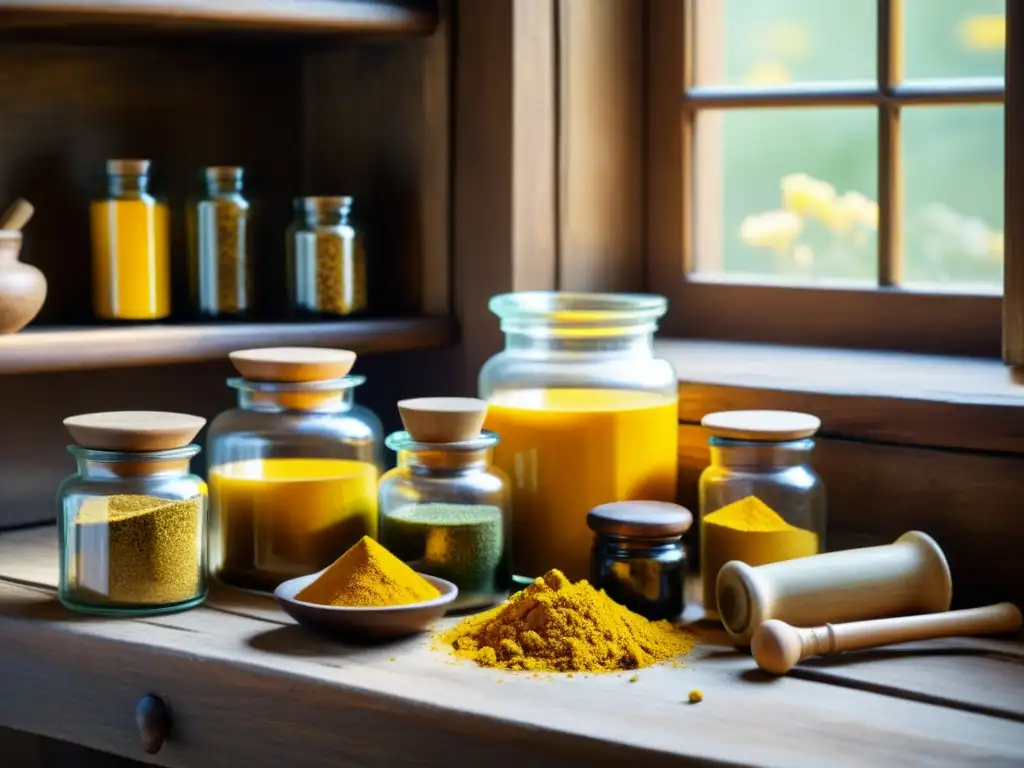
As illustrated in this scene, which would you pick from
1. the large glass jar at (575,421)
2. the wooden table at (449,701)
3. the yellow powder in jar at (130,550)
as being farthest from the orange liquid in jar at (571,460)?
the yellow powder in jar at (130,550)

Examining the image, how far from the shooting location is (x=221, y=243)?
1646 mm

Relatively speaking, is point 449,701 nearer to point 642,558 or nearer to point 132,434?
point 642,558

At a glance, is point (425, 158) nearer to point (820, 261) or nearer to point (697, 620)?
point (820, 261)

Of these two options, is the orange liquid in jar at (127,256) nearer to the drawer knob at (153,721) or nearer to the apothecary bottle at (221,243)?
the apothecary bottle at (221,243)

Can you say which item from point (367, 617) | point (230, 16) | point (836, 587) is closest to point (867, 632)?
point (836, 587)

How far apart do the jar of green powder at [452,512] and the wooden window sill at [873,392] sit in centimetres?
29

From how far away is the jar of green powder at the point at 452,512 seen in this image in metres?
1.32

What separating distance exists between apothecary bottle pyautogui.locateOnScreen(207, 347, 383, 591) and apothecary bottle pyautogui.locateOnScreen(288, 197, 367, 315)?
0.77 ft

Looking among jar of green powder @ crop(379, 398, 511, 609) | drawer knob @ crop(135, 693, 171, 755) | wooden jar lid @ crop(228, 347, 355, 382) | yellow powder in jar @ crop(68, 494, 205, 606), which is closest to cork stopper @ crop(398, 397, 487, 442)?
jar of green powder @ crop(379, 398, 511, 609)

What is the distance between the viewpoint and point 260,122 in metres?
1.84

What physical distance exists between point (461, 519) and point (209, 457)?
0.28 meters

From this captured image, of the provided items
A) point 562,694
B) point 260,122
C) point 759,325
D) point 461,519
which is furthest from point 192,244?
point 562,694

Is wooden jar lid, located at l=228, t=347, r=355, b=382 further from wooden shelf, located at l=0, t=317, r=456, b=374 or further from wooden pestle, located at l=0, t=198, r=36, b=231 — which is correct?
wooden pestle, located at l=0, t=198, r=36, b=231

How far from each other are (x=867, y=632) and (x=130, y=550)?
63 centimetres
